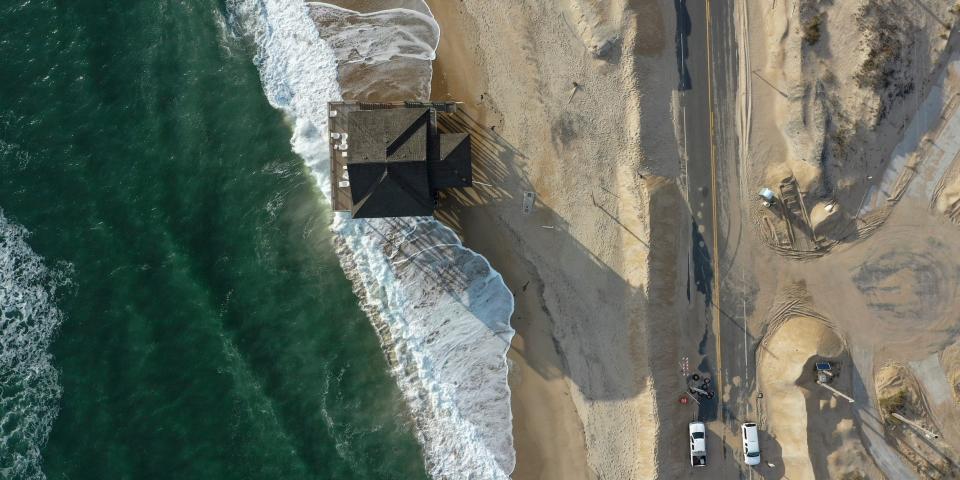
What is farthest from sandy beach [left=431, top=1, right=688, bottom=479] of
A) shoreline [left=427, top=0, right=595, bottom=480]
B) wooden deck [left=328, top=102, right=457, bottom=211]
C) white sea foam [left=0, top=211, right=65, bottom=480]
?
white sea foam [left=0, top=211, right=65, bottom=480]

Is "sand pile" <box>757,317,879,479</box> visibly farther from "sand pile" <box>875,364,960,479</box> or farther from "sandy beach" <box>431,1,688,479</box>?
"sandy beach" <box>431,1,688,479</box>

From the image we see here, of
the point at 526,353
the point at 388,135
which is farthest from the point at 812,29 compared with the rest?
the point at 526,353

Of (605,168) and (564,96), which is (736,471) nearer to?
(605,168)

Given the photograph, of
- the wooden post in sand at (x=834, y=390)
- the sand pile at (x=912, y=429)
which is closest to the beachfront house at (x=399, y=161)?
the wooden post in sand at (x=834, y=390)

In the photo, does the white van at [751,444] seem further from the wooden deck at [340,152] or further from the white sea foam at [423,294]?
the wooden deck at [340,152]

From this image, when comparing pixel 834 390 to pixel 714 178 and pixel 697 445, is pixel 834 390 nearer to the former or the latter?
pixel 697 445

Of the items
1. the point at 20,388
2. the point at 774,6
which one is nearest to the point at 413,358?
the point at 20,388
